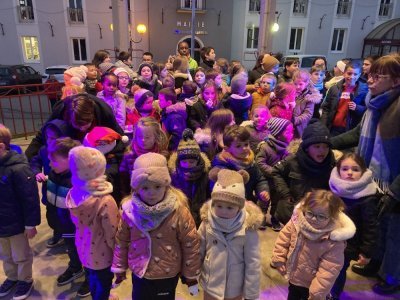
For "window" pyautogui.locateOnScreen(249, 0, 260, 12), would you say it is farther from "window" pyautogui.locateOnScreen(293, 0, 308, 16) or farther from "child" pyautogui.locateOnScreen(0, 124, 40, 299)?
"child" pyautogui.locateOnScreen(0, 124, 40, 299)

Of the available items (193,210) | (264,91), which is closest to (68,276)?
(193,210)

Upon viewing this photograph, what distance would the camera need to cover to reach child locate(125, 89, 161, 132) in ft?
14.5

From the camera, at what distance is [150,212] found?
7.00 feet

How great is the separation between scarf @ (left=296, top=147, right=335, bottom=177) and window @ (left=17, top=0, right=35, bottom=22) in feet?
74.4

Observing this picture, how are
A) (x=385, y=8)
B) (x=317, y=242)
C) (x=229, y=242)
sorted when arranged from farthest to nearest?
(x=385, y=8) → (x=317, y=242) → (x=229, y=242)

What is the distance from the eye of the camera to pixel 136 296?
8.09 ft

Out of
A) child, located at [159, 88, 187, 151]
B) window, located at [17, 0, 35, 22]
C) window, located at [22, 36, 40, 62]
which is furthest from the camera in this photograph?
window, located at [22, 36, 40, 62]

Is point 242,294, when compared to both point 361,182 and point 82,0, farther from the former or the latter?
point 82,0

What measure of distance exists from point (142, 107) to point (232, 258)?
2775 millimetres

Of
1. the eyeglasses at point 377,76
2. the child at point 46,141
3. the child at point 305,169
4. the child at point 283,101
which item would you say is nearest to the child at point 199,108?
the child at point 283,101

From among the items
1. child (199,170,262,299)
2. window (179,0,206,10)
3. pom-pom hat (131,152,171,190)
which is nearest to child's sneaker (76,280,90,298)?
child (199,170,262,299)

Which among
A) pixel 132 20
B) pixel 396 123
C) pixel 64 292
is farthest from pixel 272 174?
pixel 132 20

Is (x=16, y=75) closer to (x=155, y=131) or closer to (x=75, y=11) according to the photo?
→ (x=75, y=11)

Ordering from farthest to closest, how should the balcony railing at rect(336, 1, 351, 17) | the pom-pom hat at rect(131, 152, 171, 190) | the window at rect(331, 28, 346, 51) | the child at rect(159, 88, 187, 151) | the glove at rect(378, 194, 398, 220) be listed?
1. the window at rect(331, 28, 346, 51)
2. the balcony railing at rect(336, 1, 351, 17)
3. the child at rect(159, 88, 187, 151)
4. the glove at rect(378, 194, 398, 220)
5. the pom-pom hat at rect(131, 152, 171, 190)
